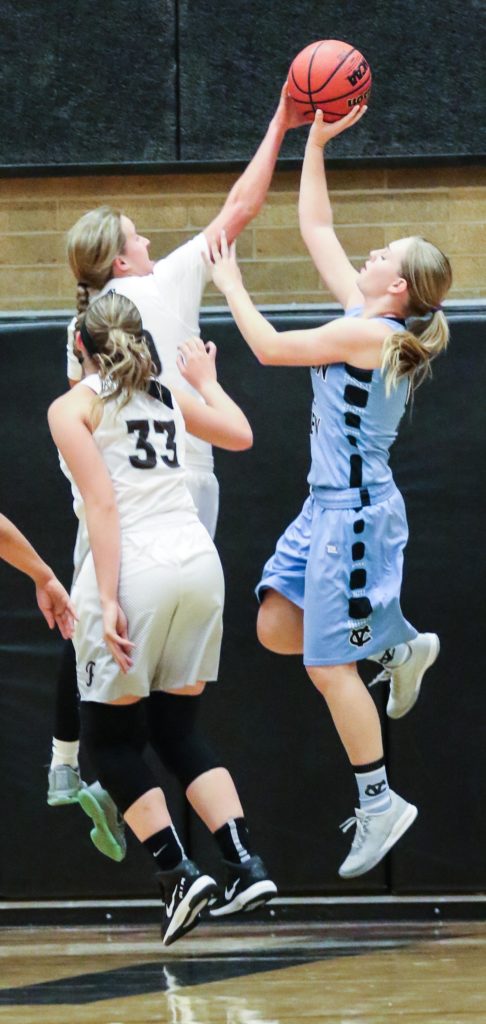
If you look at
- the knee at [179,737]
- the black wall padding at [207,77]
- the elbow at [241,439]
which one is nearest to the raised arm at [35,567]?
the knee at [179,737]

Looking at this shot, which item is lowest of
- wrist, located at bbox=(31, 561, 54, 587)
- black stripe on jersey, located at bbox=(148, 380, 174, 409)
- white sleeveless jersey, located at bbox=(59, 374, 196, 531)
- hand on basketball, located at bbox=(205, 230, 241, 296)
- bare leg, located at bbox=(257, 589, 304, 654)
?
bare leg, located at bbox=(257, 589, 304, 654)

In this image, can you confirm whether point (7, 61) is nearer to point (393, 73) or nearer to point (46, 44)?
point (46, 44)

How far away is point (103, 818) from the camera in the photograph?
4.98 metres

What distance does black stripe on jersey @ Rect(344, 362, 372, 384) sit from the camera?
4676 mm

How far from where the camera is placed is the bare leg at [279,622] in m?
4.88

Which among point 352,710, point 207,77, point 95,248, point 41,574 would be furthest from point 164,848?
point 207,77

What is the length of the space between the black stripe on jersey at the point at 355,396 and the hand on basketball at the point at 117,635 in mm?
993

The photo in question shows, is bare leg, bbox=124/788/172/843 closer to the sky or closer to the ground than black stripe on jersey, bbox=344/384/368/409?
closer to the ground

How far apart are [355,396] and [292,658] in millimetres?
1949

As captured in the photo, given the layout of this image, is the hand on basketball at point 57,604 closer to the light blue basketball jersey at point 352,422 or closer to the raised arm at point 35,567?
the raised arm at point 35,567

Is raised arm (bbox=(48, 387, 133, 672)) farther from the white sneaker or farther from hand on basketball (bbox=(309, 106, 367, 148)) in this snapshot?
hand on basketball (bbox=(309, 106, 367, 148))

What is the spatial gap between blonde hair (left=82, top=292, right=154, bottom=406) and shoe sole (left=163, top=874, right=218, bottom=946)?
1334mm

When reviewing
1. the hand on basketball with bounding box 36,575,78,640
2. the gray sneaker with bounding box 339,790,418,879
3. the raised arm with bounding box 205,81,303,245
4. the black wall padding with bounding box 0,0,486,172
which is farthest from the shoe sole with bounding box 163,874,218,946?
the black wall padding with bounding box 0,0,486,172

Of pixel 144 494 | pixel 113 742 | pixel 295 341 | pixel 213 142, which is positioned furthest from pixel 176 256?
pixel 213 142
